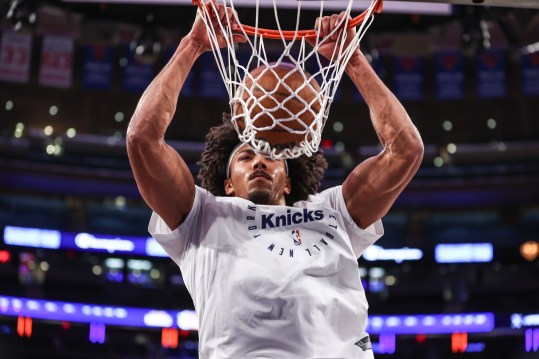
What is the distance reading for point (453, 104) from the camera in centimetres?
1396

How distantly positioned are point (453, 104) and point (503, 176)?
1558mm

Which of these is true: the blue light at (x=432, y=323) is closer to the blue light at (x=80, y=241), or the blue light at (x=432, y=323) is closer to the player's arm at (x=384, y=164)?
the blue light at (x=80, y=241)

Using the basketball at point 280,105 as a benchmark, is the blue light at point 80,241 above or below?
below

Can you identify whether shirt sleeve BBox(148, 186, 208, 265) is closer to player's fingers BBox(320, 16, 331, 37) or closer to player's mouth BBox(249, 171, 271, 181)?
player's mouth BBox(249, 171, 271, 181)

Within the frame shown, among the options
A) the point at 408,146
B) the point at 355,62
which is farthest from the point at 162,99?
the point at 408,146

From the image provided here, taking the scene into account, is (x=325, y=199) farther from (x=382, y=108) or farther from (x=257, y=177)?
(x=382, y=108)

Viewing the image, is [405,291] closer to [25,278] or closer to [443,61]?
[443,61]

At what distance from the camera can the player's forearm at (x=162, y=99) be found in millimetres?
2818

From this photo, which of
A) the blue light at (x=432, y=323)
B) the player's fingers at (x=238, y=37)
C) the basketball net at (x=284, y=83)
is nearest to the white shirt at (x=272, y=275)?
the basketball net at (x=284, y=83)

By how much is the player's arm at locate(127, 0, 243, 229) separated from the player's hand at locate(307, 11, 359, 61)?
57 centimetres

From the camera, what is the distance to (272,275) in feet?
8.96

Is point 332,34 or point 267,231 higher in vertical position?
point 332,34

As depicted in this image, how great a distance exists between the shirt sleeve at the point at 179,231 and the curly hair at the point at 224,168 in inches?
15.4

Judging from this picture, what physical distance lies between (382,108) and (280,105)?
49 cm
